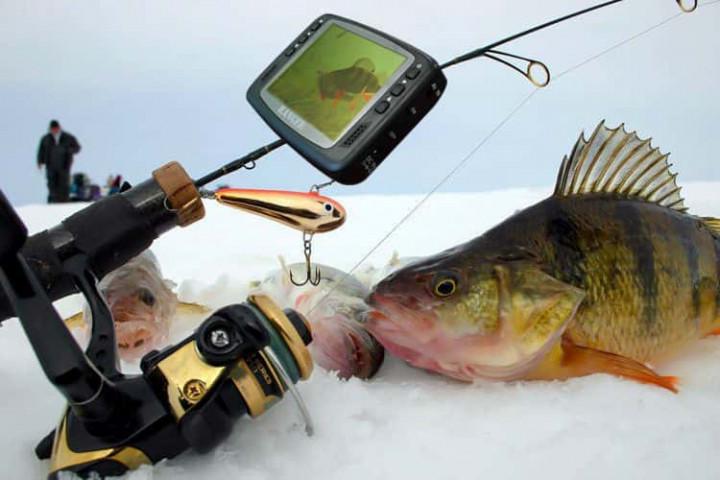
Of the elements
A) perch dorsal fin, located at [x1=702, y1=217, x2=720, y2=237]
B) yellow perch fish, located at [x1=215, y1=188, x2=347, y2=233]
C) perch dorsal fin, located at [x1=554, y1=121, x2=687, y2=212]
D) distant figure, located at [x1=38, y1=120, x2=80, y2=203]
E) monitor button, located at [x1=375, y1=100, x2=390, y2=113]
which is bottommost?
distant figure, located at [x1=38, y1=120, x2=80, y2=203]

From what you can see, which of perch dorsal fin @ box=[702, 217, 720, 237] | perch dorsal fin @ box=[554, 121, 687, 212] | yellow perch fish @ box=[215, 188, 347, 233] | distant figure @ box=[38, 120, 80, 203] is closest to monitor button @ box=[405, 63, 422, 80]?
yellow perch fish @ box=[215, 188, 347, 233]

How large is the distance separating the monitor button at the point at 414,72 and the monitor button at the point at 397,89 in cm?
2

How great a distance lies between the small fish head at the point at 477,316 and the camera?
1.18 meters

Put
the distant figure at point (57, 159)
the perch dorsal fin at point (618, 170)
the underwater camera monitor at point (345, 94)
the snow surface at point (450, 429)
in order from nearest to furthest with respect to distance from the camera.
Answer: the snow surface at point (450, 429) < the underwater camera monitor at point (345, 94) < the perch dorsal fin at point (618, 170) < the distant figure at point (57, 159)

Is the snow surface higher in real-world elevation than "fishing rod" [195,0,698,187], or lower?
lower

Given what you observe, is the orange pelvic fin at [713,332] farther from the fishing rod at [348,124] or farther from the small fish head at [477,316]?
the fishing rod at [348,124]

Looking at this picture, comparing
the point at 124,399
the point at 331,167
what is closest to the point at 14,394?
the point at 124,399

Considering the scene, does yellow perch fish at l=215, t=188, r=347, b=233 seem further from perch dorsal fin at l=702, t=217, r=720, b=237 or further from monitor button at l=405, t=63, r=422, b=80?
perch dorsal fin at l=702, t=217, r=720, b=237

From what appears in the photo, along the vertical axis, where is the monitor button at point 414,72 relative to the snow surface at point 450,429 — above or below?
above

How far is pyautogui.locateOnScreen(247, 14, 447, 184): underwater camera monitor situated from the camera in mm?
1092

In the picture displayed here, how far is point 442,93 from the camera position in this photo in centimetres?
115

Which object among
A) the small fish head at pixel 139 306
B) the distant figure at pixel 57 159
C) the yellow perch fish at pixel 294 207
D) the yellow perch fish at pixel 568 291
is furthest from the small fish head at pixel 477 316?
the distant figure at pixel 57 159

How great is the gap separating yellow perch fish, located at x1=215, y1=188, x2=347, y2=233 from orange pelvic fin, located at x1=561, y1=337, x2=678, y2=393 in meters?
0.47

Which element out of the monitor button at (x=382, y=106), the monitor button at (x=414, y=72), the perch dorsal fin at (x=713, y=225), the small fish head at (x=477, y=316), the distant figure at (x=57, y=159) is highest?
the monitor button at (x=414, y=72)
